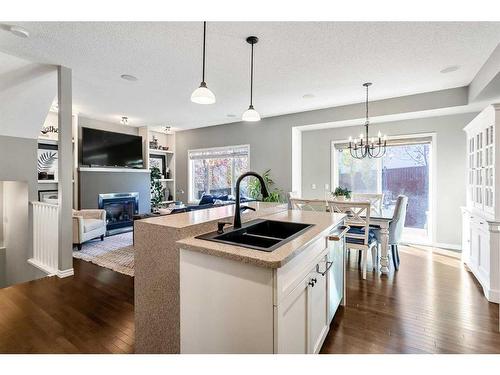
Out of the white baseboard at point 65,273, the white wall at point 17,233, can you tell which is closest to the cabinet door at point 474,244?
the white baseboard at point 65,273

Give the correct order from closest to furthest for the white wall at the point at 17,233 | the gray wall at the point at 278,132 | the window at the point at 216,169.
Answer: the white wall at the point at 17,233 < the gray wall at the point at 278,132 < the window at the point at 216,169

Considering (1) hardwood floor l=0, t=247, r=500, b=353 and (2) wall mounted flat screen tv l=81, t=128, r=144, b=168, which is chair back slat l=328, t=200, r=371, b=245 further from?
(2) wall mounted flat screen tv l=81, t=128, r=144, b=168

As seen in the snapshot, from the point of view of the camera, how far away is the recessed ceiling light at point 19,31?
230 centimetres

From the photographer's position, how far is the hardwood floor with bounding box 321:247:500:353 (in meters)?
1.87

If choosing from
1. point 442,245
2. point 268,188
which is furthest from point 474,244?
point 268,188

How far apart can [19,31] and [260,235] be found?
297 centimetres

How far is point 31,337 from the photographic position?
6.37 ft

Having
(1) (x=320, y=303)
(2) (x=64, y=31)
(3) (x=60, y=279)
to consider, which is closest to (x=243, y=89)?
(2) (x=64, y=31)

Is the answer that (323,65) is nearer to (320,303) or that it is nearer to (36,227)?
(320,303)

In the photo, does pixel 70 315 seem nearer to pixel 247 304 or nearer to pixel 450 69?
pixel 247 304

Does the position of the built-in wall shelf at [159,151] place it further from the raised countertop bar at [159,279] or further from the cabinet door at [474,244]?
the cabinet door at [474,244]

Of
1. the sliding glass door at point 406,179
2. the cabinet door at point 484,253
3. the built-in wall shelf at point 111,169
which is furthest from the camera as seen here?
the built-in wall shelf at point 111,169

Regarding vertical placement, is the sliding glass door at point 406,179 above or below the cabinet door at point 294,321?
above

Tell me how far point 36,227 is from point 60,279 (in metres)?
1.12
